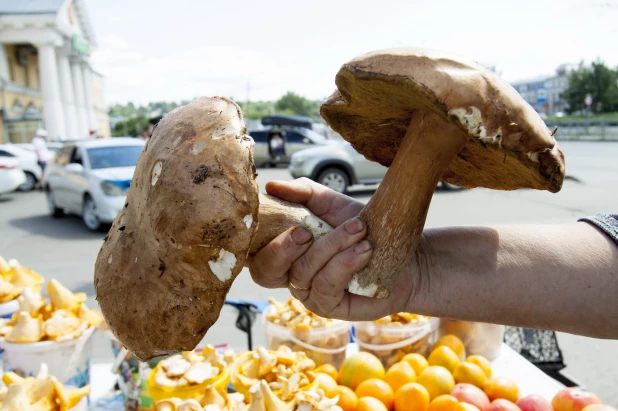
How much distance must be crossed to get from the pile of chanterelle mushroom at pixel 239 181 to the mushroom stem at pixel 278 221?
0.54 feet

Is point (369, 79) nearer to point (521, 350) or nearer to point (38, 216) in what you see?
point (521, 350)

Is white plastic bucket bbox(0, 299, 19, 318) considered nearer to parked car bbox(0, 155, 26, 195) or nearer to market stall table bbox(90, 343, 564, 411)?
market stall table bbox(90, 343, 564, 411)

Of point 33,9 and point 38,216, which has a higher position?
point 33,9

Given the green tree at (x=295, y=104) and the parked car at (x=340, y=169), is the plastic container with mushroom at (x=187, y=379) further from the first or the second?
the green tree at (x=295, y=104)

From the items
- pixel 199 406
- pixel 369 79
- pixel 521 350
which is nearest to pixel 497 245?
pixel 369 79

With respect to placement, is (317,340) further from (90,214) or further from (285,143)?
(285,143)

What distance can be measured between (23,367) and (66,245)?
6121mm

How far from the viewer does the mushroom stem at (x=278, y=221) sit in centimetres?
131

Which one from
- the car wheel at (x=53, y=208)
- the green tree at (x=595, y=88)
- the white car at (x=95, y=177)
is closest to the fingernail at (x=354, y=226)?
the white car at (x=95, y=177)

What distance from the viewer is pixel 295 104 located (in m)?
75.6

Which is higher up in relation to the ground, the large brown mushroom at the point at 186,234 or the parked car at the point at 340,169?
the large brown mushroom at the point at 186,234

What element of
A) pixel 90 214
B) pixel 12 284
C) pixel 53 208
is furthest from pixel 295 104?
pixel 12 284

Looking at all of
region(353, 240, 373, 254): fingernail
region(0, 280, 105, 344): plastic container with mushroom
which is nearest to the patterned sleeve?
region(353, 240, 373, 254): fingernail

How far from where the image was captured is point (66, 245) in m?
7.68
